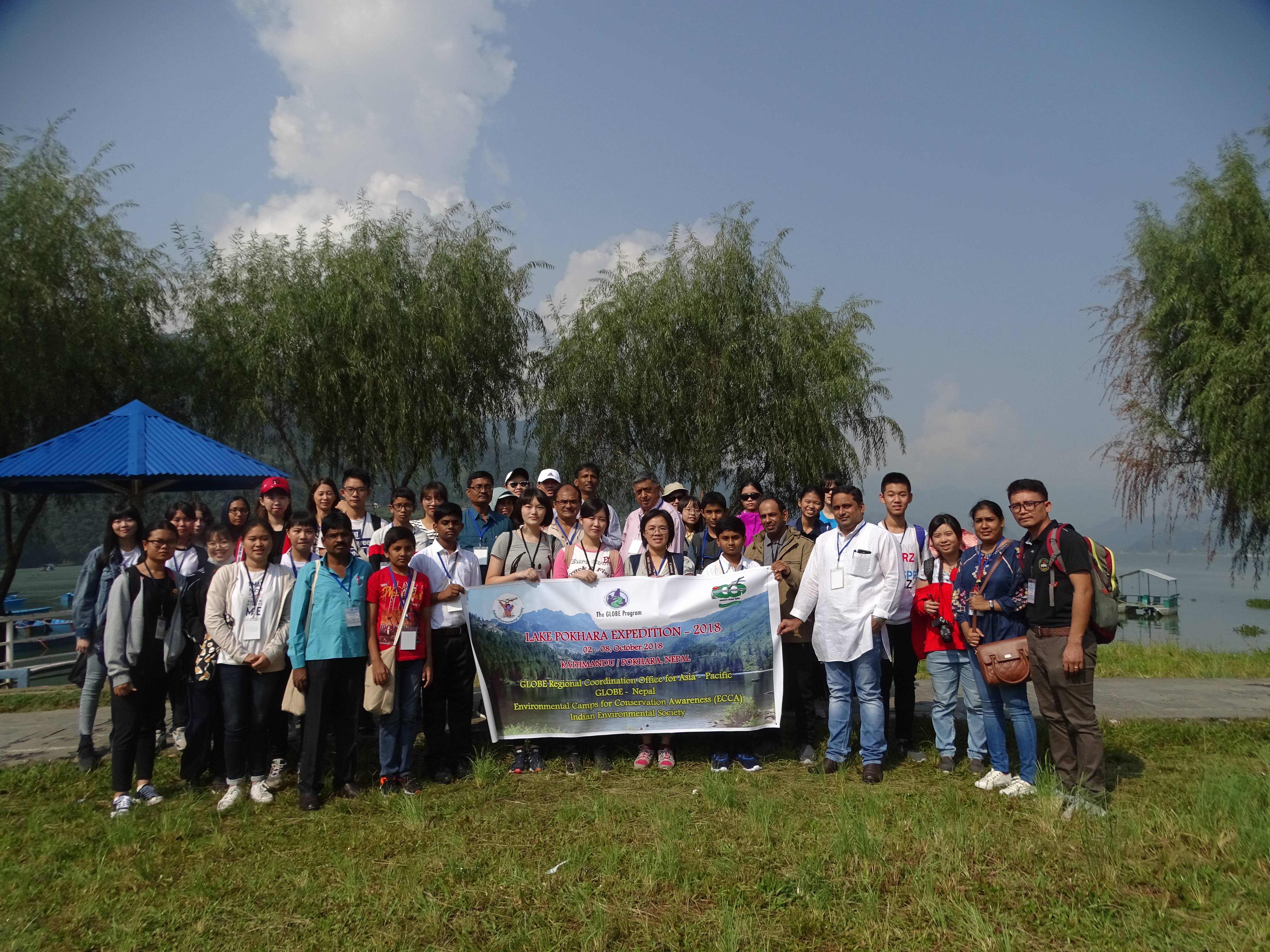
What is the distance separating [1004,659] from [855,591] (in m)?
0.98

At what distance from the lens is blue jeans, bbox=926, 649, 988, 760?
5.73 meters

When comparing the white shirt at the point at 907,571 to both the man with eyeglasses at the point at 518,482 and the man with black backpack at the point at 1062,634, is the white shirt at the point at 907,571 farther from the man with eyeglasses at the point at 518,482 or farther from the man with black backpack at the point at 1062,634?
the man with eyeglasses at the point at 518,482

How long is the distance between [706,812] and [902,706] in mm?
2011

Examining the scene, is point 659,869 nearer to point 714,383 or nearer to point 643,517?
point 643,517

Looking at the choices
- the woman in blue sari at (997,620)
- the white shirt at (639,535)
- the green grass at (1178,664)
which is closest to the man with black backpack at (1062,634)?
the woman in blue sari at (997,620)

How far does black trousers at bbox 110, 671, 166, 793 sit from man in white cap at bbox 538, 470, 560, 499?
3.30 meters

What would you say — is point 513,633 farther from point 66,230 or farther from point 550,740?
point 66,230

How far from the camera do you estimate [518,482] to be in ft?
26.1

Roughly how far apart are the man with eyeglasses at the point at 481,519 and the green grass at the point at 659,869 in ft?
6.93

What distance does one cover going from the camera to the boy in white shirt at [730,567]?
5.99m

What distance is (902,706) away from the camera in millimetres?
6262

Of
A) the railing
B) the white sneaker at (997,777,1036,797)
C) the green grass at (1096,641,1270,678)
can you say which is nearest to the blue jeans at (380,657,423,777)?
the white sneaker at (997,777,1036,797)

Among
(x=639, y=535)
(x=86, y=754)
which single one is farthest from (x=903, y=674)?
(x=86, y=754)

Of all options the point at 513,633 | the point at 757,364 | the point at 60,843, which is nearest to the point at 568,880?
the point at 513,633
